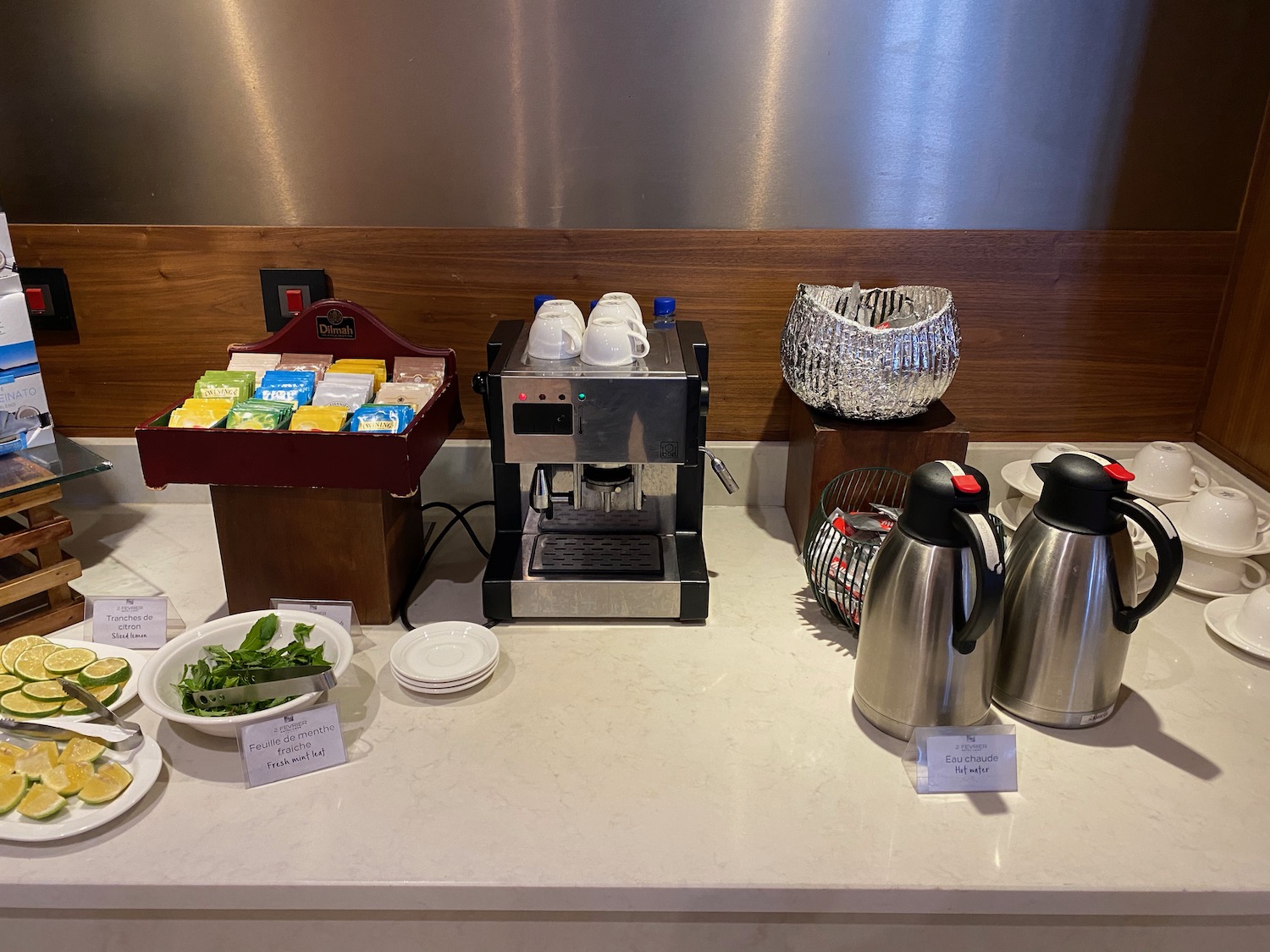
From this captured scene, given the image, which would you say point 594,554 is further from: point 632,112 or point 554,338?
point 632,112

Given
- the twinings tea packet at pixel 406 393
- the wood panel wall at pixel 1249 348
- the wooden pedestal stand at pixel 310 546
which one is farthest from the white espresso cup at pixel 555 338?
the wood panel wall at pixel 1249 348

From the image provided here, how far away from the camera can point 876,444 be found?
4.18 ft

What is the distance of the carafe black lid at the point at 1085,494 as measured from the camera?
94 centimetres

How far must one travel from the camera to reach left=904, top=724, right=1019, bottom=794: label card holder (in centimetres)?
93

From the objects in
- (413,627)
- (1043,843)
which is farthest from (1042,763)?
(413,627)

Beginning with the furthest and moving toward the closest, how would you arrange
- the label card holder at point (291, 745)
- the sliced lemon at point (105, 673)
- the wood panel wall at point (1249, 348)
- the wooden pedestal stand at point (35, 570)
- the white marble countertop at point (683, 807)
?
the wood panel wall at point (1249, 348)
the wooden pedestal stand at point (35, 570)
the sliced lemon at point (105, 673)
the label card holder at point (291, 745)
the white marble countertop at point (683, 807)

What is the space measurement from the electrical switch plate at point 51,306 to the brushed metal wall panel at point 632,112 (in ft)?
0.30

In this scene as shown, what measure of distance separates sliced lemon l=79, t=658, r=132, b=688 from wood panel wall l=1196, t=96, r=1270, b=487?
1559 mm

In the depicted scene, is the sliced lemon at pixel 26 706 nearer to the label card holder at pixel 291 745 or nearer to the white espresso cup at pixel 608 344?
the label card holder at pixel 291 745

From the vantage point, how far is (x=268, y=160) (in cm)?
136

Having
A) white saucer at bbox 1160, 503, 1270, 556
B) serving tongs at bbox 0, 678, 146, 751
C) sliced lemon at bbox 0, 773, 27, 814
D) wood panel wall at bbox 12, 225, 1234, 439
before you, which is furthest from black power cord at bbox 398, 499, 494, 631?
white saucer at bbox 1160, 503, 1270, 556

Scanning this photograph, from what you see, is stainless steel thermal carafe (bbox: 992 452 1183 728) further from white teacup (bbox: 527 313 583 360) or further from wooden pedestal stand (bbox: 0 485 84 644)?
wooden pedestal stand (bbox: 0 485 84 644)

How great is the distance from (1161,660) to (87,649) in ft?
4.25

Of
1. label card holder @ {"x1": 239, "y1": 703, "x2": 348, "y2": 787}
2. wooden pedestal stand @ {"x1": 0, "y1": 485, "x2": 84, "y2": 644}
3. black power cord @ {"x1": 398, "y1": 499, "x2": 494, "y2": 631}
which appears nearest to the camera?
label card holder @ {"x1": 239, "y1": 703, "x2": 348, "y2": 787}
